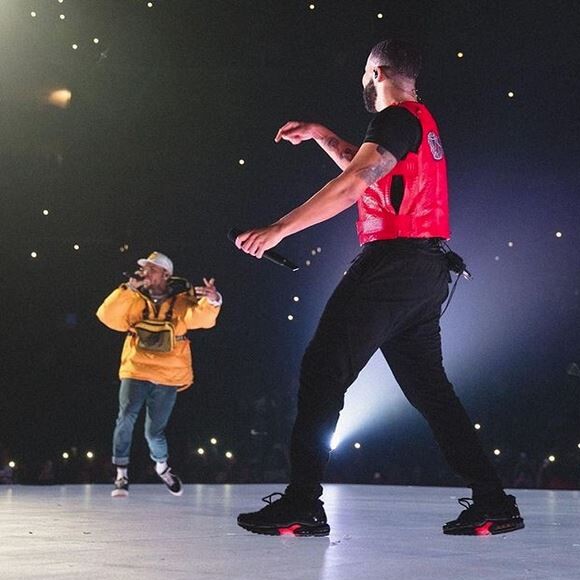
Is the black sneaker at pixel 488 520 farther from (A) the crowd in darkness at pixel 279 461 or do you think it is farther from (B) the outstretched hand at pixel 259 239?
(A) the crowd in darkness at pixel 279 461

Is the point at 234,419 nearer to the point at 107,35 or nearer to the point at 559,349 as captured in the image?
the point at 559,349

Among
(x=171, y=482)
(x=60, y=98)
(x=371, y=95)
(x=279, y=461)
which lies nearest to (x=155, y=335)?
(x=171, y=482)

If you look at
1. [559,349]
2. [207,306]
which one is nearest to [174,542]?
[207,306]

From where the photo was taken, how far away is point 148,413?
623 cm

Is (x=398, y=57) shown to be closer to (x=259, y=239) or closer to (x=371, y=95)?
(x=371, y=95)

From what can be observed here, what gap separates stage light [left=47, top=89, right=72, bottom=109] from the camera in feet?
24.5

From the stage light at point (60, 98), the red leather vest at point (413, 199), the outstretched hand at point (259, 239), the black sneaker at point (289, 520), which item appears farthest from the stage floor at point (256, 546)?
the stage light at point (60, 98)

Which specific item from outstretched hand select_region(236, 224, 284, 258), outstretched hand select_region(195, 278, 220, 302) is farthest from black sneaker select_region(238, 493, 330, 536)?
outstretched hand select_region(195, 278, 220, 302)

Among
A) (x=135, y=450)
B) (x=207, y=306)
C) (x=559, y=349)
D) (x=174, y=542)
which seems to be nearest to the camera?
(x=174, y=542)

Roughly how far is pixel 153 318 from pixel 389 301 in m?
3.45

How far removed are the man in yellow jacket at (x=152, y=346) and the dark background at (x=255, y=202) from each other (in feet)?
5.13

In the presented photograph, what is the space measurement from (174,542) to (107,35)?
543cm

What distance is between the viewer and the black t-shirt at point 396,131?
2.84 meters

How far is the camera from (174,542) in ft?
9.34
